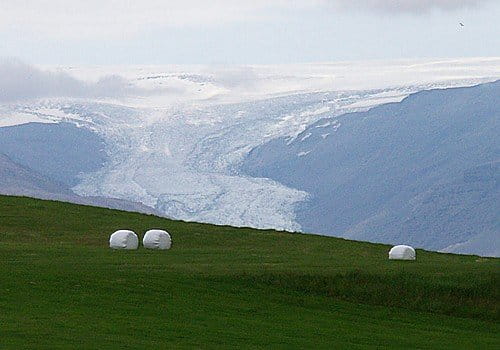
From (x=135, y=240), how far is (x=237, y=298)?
66.9ft

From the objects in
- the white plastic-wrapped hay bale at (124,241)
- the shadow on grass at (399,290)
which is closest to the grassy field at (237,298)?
the shadow on grass at (399,290)

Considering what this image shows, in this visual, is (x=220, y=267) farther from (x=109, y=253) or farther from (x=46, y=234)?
(x=46, y=234)

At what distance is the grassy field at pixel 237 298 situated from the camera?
30078 mm

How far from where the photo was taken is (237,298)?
132ft

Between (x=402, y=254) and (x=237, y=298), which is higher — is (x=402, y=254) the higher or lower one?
the higher one

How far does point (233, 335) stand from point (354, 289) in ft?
52.2

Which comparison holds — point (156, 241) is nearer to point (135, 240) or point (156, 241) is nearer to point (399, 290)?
point (135, 240)

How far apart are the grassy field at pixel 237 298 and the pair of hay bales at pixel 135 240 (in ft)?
2.81

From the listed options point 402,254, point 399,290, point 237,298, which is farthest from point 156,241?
point 237,298

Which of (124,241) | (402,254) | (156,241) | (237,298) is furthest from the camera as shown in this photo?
(156,241)

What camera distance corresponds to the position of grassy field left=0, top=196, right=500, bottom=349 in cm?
3008

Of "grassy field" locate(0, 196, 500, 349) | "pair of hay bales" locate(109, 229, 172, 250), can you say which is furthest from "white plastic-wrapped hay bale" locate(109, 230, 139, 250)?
"grassy field" locate(0, 196, 500, 349)

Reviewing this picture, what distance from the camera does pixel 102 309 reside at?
1331 inches

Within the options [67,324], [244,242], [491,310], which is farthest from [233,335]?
[244,242]
